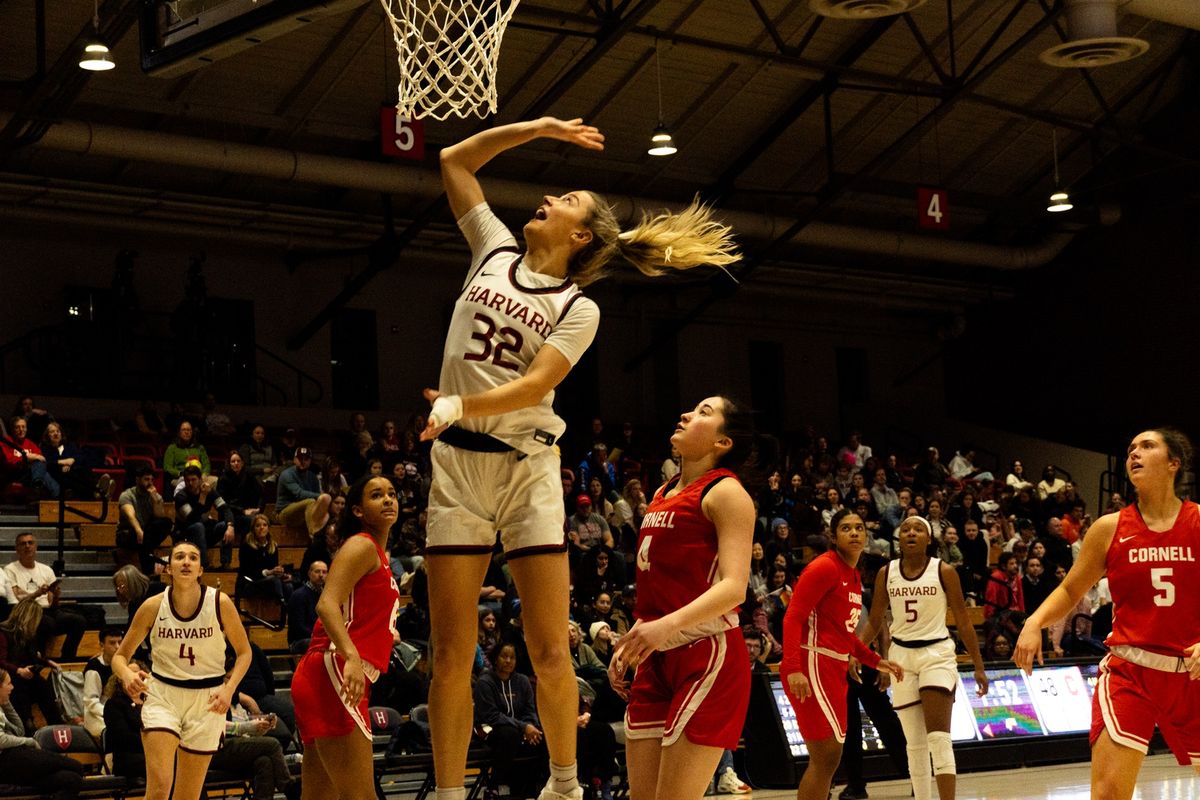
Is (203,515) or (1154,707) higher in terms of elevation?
(203,515)

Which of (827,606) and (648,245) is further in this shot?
(827,606)

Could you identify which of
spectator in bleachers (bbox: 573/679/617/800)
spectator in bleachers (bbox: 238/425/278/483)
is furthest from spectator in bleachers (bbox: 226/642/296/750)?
spectator in bleachers (bbox: 238/425/278/483)

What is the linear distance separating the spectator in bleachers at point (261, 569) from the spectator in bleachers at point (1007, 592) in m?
8.88

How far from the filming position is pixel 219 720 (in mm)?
8469

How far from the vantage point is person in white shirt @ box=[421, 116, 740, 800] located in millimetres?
5250

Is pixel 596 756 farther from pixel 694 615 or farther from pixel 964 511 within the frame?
Answer: pixel 964 511

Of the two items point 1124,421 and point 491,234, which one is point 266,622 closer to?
point 491,234

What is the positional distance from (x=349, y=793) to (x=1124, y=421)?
24249 mm

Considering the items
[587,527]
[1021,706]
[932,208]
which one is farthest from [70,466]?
[932,208]

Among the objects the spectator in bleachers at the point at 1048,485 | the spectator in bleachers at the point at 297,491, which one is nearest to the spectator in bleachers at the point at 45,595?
the spectator in bleachers at the point at 297,491

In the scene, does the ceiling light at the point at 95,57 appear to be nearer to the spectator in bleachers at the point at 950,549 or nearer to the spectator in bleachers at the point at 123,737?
the spectator in bleachers at the point at 123,737

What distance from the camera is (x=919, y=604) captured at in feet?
32.7

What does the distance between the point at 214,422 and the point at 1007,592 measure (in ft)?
34.8

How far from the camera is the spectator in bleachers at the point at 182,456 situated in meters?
17.4
